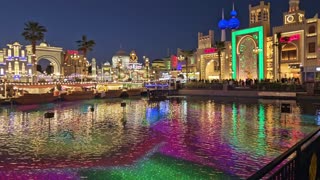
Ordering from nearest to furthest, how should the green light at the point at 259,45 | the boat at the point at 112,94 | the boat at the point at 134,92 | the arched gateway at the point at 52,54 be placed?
1. the boat at the point at 112,94
2. the boat at the point at 134,92
3. the green light at the point at 259,45
4. the arched gateway at the point at 52,54

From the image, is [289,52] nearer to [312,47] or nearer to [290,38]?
[290,38]

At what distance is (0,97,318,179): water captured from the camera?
1034cm

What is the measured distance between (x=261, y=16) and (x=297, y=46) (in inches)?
435

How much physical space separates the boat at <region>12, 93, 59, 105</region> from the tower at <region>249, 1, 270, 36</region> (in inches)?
1486

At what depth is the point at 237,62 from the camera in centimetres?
6203

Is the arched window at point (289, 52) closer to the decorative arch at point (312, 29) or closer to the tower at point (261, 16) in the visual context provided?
the decorative arch at point (312, 29)

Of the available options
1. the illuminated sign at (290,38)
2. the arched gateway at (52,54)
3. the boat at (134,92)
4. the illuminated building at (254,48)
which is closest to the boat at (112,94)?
the boat at (134,92)

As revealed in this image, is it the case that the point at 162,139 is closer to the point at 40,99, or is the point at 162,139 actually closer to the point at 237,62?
the point at 40,99

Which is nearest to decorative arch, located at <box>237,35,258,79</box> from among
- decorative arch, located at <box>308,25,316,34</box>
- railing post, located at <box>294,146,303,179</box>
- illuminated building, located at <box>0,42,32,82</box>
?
decorative arch, located at <box>308,25,316,34</box>

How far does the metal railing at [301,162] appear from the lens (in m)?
4.11

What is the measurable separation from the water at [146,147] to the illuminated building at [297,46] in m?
29.8

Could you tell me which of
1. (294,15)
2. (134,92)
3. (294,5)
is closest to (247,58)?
(294,15)

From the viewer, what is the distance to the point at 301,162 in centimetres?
489

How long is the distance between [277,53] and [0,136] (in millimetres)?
46840
